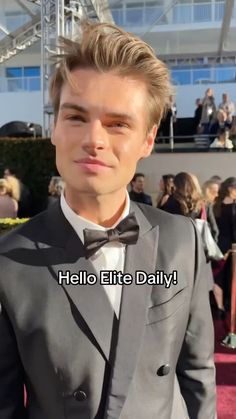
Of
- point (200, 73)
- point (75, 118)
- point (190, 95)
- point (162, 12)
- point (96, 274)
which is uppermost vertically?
point (162, 12)

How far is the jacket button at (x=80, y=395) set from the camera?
1194 millimetres

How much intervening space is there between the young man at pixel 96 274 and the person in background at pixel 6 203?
5695 millimetres

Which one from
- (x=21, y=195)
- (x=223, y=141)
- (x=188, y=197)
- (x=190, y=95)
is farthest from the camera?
(x=190, y=95)

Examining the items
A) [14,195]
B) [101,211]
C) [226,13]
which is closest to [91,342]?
[101,211]

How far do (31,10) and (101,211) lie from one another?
1883cm

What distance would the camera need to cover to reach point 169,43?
20.8m

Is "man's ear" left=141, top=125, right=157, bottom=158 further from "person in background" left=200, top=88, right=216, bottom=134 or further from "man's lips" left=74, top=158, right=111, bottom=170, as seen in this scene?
"person in background" left=200, top=88, right=216, bottom=134

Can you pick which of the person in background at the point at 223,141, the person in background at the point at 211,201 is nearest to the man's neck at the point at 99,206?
the person in background at the point at 211,201

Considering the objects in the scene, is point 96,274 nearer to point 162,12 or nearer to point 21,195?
point 21,195

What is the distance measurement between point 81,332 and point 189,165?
11.5 meters

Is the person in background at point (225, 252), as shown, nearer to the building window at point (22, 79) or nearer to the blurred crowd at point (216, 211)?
the blurred crowd at point (216, 211)

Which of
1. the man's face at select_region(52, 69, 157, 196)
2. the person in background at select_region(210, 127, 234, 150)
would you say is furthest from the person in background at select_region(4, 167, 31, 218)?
the man's face at select_region(52, 69, 157, 196)

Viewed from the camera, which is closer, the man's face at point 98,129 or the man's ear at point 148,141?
the man's face at point 98,129

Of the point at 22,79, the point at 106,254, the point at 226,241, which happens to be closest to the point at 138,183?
the point at 226,241
